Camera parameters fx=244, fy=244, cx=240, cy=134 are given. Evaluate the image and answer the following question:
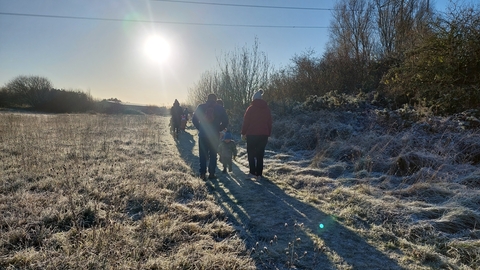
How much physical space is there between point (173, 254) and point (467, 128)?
784cm

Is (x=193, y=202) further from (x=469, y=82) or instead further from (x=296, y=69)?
(x=296, y=69)

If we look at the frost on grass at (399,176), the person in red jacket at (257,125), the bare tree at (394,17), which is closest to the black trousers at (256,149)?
the person in red jacket at (257,125)

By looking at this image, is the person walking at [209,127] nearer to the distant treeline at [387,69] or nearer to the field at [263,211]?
the field at [263,211]

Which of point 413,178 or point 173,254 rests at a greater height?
point 413,178

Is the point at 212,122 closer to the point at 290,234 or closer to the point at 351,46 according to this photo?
the point at 290,234

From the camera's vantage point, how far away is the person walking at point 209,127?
5609 mm

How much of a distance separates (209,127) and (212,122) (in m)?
0.15

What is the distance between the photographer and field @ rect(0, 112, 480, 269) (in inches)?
103

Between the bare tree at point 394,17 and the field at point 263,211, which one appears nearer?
the field at point 263,211

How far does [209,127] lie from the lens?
5633mm

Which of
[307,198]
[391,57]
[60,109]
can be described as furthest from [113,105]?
[307,198]

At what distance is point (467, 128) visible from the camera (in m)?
6.42

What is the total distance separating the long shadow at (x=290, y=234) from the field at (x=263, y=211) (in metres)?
0.02

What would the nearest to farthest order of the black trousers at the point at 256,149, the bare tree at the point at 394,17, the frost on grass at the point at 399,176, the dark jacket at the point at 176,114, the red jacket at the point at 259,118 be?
the frost on grass at the point at 399,176 → the red jacket at the point at 259,118 → the black trousers at the point at 256,149 → the dark jacket at the point at 176,114 → the bare tree at the point at 394,17
